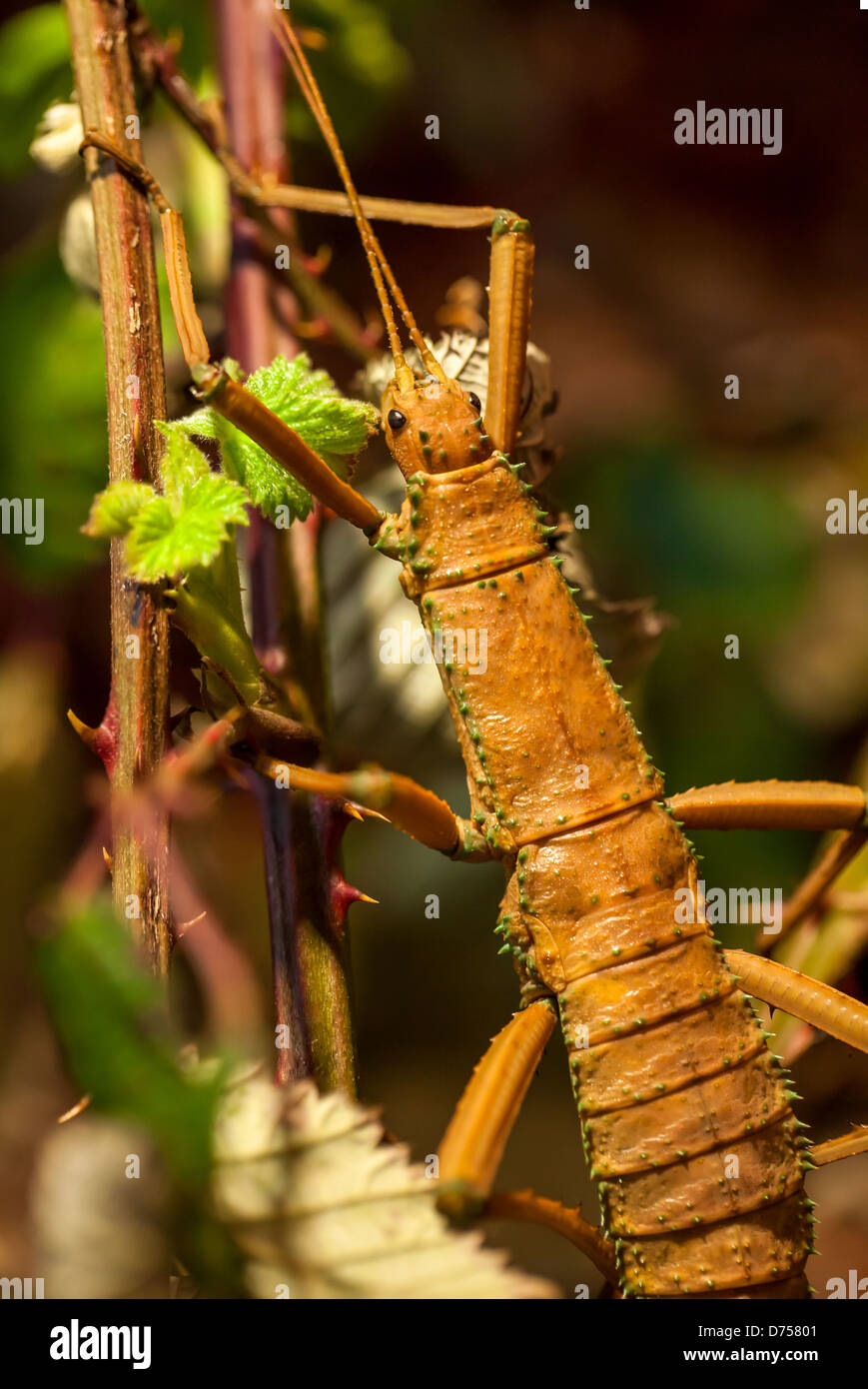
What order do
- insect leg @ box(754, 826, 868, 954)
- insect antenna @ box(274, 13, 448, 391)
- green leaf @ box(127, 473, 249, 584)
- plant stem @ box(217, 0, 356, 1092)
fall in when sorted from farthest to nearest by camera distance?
insect leg @ box(754, 826, 868, 954), insect antenna @ box(274, 13, 448, 391), plant stem @ box(217, 0, 356, 1092), green leaf @ box(127, 473, 249, 584)

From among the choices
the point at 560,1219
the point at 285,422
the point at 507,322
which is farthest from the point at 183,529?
the point at 560,1219

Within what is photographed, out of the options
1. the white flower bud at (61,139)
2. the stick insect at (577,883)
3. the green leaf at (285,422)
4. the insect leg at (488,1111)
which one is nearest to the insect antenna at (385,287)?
the stick insect at (577,883)

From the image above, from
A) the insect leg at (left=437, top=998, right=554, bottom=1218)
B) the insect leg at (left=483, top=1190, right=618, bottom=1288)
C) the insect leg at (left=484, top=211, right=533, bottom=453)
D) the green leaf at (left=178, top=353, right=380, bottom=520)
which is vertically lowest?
the insect leg at (left=483, top=1190, right=618, bottom=1288)

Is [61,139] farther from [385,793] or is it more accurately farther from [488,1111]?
[488,1111]

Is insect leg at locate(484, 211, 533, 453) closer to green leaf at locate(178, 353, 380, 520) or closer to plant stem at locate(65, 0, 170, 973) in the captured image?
green leaf at locate(178, 353, 380, 520)

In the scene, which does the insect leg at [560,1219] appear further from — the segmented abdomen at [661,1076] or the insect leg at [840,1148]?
the insect leg at [840,1148]

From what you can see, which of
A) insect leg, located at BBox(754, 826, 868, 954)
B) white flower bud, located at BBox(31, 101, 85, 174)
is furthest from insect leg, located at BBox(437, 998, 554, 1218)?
white flower bud, located at BBox(31, 101, 85, 174)
